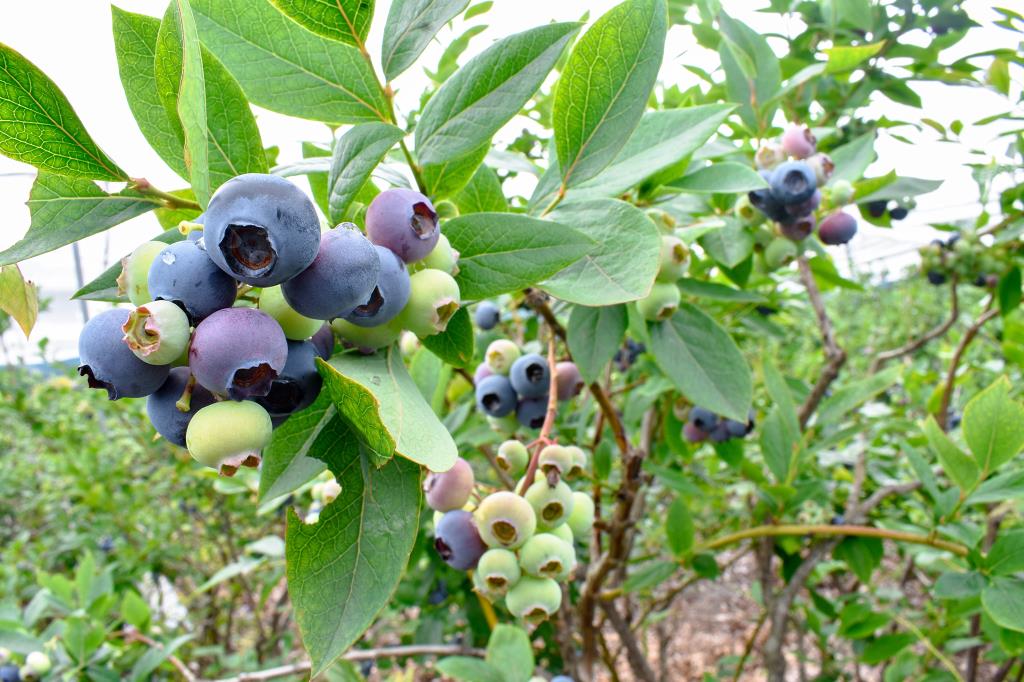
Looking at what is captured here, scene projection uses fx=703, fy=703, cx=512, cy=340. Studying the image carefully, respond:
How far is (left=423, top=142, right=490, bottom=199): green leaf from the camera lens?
24.5 inches

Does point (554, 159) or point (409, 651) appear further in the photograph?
point (409, 651)

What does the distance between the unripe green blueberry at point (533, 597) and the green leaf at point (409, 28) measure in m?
0.56

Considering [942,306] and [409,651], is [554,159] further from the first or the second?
[942,306]

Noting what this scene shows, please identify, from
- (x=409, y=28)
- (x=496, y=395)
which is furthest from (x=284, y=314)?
(x=496, y=395)

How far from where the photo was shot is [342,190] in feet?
1.64

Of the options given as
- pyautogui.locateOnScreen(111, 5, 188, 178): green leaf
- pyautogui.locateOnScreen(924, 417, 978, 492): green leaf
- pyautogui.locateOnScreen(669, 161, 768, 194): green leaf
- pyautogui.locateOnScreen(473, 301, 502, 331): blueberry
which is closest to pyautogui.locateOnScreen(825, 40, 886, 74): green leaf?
pyautogui.locateOnScreen(669, 161, 768, 194): green leaf

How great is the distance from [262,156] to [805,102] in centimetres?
134

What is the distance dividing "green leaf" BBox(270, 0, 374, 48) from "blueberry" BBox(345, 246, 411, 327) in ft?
0.64

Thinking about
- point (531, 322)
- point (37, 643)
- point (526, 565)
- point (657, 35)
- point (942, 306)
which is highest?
point (657, 35)

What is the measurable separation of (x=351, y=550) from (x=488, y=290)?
220mm

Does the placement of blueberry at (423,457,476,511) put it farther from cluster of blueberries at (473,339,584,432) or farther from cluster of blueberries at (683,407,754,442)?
cluster of blueberries at (683,407,754,442)

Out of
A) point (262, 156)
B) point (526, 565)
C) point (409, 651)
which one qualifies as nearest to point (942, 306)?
point (409, 651)

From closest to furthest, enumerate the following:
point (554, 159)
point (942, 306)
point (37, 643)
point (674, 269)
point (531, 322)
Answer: point (554, 159)
point (674, 269)
point (37, 643)
point (531, 322)
point (942, 306)

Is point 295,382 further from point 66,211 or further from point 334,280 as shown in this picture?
point 66,211
